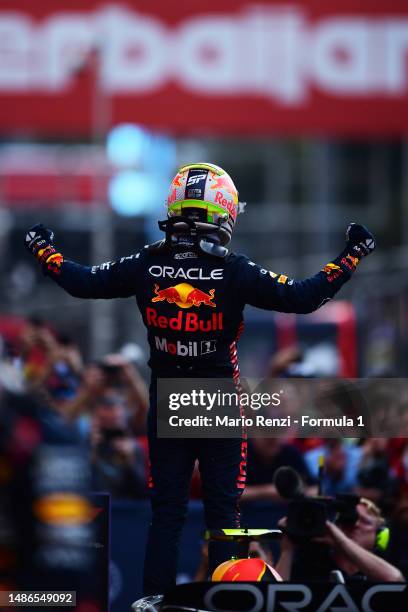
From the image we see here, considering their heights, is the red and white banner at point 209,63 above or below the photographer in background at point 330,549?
above

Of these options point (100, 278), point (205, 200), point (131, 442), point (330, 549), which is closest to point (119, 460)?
point (131, 442)

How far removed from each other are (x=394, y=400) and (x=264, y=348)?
10105 millimetres

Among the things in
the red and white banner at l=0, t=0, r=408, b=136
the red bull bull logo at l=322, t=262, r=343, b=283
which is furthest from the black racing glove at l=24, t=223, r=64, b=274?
the red and white banner at l=0, t=0, r=408, b=136

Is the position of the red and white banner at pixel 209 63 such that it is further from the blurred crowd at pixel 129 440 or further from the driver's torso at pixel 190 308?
the driver's torso at pixel 190 308

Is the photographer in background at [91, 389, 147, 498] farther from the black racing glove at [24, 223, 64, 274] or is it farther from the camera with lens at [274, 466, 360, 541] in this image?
the black racing glove at [24, 223, 64, 274]

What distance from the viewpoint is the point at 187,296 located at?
5.92m

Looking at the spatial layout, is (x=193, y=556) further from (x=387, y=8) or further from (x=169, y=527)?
(x=387, y=8)

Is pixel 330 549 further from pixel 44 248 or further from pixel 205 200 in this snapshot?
pixel 44 248

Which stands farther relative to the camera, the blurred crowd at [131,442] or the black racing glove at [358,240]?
the blurred crowd at [131,442]

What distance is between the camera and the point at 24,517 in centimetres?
428

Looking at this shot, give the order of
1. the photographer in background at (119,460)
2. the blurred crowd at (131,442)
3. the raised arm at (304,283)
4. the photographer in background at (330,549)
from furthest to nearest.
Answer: the photographer in background at (119,460) < the blurred crowd at (131,442) < the photographer in background at (330,549) < the raised arm at (304,283)

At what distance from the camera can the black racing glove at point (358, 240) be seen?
5.87 metres

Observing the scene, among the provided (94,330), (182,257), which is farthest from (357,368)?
(182,257)

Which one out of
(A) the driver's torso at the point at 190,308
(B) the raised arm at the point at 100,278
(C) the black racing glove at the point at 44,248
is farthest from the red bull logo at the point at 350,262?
(C) the black racing glove at the point at 44,248
